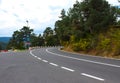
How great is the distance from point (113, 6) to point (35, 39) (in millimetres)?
116121

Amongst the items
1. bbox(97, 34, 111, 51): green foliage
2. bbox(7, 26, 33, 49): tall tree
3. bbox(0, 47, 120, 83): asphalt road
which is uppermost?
bbox(7, 26, 33, 49): tall tree

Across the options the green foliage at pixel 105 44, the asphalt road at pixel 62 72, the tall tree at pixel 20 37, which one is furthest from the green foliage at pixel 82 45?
the tall tree at pixel 20 37

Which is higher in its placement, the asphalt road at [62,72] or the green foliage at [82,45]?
the green foliage at [82,45]

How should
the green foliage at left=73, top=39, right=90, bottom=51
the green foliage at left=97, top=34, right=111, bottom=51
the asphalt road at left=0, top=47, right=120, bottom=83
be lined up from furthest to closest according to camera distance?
the green foliage at left=73, top=39, right=90, bottom=51, the green foliage at left=97, top=34, right=111, bottom=51, the asphalt road at left=0, top=47, right=120, bottom=83

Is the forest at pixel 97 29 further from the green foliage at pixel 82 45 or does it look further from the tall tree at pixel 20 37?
the tall tree at pixel 20 37

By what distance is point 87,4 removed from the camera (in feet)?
135

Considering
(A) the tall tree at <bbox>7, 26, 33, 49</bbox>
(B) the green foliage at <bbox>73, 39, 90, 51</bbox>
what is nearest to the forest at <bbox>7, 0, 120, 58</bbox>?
(B) the green foliage at <bbox>73, 39, 90, 51</bbox>

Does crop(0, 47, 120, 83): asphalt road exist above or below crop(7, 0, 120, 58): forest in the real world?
below

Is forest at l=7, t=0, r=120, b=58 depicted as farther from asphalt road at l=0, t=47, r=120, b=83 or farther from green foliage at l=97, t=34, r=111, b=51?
asphalt road at l=0, t=47, r=120, b=83

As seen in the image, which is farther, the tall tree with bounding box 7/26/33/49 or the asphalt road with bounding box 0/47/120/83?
the tall tree with bounding box 7/26/33/49

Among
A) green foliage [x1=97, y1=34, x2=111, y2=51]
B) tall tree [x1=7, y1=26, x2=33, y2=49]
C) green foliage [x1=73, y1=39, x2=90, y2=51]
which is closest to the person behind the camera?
green foliage [x1=97, y1=34, x2=111, y2=51]

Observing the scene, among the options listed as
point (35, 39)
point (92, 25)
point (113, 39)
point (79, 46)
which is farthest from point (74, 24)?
point (35, 39)

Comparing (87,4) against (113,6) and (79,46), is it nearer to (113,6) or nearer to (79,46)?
(113,6)

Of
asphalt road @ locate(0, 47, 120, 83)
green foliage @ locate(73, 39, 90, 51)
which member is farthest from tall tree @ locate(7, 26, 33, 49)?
asphalt road @ locate(0, 47, 120, 83)
